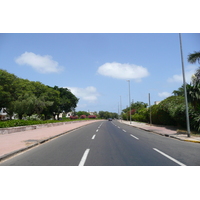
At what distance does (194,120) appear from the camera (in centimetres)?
1630

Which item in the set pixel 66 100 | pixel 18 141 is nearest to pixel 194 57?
pixel 18 141

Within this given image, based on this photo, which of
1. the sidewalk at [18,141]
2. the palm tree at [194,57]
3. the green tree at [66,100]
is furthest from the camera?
the green tree at [66,100]

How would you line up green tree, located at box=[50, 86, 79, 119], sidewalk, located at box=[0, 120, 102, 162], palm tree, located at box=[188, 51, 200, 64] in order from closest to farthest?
sidewalk, located at box=[0, 120, 102, 162] → palm tree, located at box=[188, 51, 200, 64] → green tree, located at box=[50, 86, 79, 119]

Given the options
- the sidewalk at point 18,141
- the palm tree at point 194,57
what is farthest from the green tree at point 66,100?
the palm tree at point 194,57

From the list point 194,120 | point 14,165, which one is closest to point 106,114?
point 194,120

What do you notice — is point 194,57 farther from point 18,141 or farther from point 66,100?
point 66,100

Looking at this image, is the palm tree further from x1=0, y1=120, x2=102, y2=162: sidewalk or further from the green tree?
the green tree

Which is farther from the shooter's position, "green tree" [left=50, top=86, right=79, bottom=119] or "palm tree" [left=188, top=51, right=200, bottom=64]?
"green tree" [left=50, top=86, right=79, bottom=119]

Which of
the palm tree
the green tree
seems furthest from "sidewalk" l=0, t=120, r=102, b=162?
the green tree

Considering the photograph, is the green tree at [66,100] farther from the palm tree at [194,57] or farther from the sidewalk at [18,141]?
the palm tree at [194,57]
